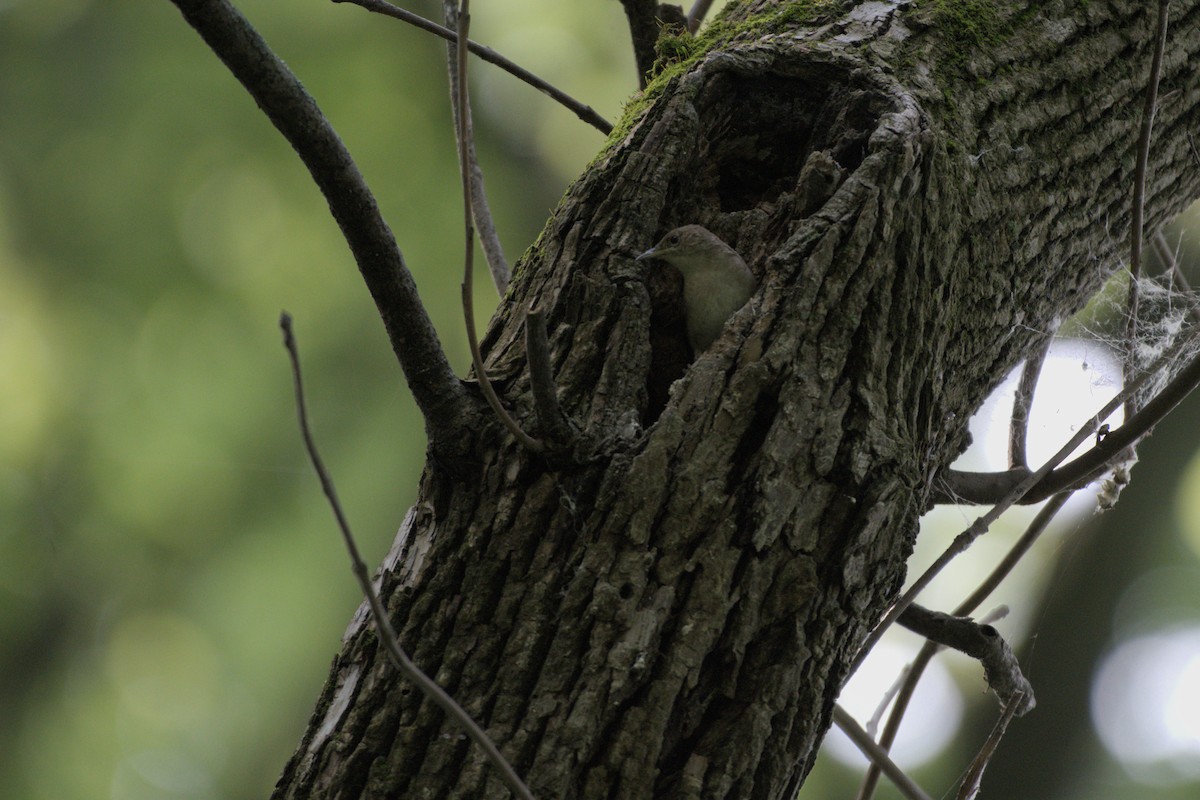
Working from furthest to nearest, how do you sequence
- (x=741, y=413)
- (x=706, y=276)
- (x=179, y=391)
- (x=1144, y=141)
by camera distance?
1. (x=179, y=391)
2. (x=1144, y=141)
3. (x=706, y=276)
4. (x=741, y=413)

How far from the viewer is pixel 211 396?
5.00 metres

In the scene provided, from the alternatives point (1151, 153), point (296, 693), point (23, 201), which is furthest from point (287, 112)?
point (23, 201)

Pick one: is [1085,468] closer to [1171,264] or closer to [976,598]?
[976,598]

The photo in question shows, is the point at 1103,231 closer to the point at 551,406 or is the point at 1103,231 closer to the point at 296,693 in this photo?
the point at 551,406

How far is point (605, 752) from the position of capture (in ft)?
4.80

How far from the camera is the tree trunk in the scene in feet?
4.95

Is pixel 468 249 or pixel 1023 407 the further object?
pixel 1023 407

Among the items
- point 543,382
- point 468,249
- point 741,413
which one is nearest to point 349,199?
point 468,249

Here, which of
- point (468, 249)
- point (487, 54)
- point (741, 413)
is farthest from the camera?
point (487, 54)

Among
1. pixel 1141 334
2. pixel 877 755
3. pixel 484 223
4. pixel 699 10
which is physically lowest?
pixel 877 755

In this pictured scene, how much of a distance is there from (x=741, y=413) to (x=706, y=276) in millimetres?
546

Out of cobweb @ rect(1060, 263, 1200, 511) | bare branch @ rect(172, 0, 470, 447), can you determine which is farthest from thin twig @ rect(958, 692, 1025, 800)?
bare branch @ rect(172, 0, 470, 447)

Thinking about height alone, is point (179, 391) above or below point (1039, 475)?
above

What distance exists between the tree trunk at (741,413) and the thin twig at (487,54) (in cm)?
48
